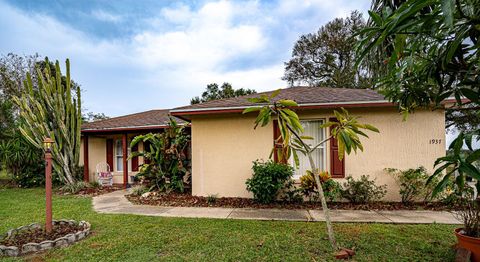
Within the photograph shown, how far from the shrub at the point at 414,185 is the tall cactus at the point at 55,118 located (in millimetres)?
11447

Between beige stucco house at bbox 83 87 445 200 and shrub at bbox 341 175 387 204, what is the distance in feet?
0.89

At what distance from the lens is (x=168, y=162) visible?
8.22 metres

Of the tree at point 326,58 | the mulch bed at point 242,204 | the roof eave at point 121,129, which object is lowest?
the mulch bed at point 242,204

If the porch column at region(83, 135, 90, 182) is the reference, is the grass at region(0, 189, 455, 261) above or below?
below

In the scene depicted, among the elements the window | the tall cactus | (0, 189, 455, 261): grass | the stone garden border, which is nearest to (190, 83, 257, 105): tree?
the tall cactus

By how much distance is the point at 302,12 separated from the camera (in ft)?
35.3

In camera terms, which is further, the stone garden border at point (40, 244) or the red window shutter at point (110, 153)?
the red window shutter at point (110, 153)

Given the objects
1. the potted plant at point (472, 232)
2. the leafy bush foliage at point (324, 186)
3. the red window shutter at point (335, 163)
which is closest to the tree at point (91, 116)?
the leafy bush foliage at point (324, 186)

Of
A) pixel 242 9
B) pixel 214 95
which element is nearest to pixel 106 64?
pixel 242 9

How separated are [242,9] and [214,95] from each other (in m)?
21.0

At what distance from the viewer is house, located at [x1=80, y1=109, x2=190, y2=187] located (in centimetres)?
1088

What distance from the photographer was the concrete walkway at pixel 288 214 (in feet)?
17.2

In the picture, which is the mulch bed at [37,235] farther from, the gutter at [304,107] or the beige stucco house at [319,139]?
the gutter at [304,107]

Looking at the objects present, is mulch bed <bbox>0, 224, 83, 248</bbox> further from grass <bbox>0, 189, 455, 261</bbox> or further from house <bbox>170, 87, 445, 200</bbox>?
house <bbox>170, 87, 445, 200</bbox>
